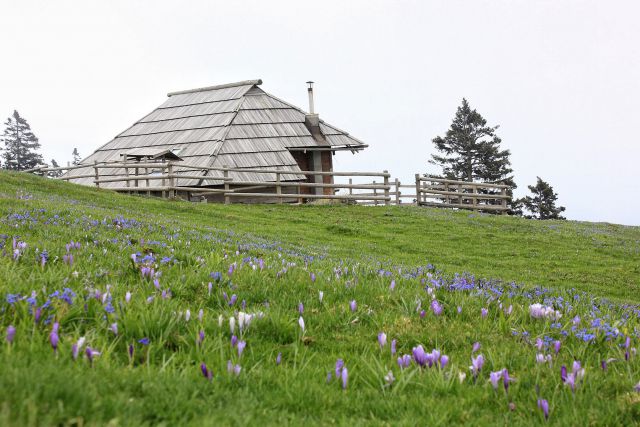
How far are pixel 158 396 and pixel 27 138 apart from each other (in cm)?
8669

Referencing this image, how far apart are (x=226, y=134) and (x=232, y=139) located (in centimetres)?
70

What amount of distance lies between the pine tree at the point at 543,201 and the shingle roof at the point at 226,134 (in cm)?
2994

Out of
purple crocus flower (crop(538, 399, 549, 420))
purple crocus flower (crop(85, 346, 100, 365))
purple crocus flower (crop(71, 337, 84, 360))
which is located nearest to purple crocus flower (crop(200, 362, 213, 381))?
purple crocus flower (crop(85, 346, 100, 365))

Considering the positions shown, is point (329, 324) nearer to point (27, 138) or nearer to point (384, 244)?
point (384, 244)

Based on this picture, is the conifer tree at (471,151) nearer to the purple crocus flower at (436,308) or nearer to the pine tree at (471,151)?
the pine tree at (471,151)

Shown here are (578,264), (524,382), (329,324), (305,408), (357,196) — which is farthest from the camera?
(357,196)

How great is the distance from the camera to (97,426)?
208 centimetres

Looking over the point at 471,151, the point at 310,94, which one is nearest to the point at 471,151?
the point at 471,151

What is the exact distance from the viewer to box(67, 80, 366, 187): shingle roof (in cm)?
3769

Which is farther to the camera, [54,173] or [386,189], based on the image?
[54,173]

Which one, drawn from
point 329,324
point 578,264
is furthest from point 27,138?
point 329,324

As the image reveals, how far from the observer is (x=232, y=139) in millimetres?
39219

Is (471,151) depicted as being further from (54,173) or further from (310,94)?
(54,173)

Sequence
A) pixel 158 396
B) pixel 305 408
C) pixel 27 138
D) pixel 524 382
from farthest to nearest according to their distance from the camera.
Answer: pixel 27 138
pixel 524 382
pixel 305 408
pixel 158 396
